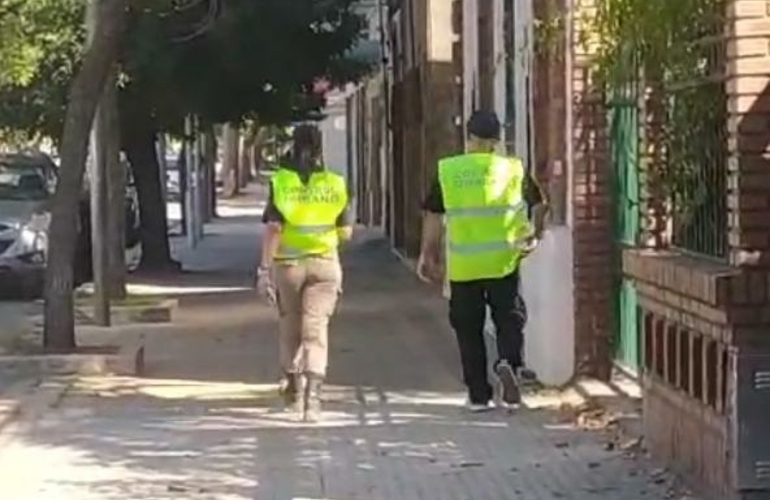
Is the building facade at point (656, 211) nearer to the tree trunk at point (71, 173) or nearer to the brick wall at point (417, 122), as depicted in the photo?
the brick wall at point (417, 122)

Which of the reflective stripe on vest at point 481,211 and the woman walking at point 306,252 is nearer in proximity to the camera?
the reflective stripe on vest at point 481,211

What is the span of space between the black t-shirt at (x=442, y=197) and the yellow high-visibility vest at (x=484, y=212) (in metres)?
0.11

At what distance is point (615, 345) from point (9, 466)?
14.8 ft

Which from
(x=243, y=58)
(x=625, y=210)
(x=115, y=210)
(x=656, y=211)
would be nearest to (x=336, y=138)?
(x=243, y=58)

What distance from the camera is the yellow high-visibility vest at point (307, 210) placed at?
1338 centimetres

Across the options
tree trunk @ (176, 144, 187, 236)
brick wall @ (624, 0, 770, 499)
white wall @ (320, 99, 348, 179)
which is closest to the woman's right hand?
brick wall @ (624, 0, 770, 499)

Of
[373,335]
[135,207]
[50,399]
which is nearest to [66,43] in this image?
[135,207]

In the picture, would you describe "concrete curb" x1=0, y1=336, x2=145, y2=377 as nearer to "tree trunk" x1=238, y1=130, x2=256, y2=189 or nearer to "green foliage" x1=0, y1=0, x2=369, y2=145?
"green foliage" x1=0, y1=0, x2=369, y2=145

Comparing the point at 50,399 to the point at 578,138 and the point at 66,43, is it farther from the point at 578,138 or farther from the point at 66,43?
the point at 66,43

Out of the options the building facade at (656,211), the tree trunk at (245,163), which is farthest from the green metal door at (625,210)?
the tree trunk at (245,163)

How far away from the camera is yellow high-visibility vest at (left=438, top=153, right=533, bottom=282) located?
13070 millimetres

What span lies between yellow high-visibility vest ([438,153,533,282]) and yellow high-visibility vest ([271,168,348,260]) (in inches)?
28.9

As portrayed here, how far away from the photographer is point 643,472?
10688 millimetres

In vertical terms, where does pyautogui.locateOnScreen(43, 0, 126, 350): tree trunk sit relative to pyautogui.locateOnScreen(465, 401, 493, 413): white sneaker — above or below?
above
